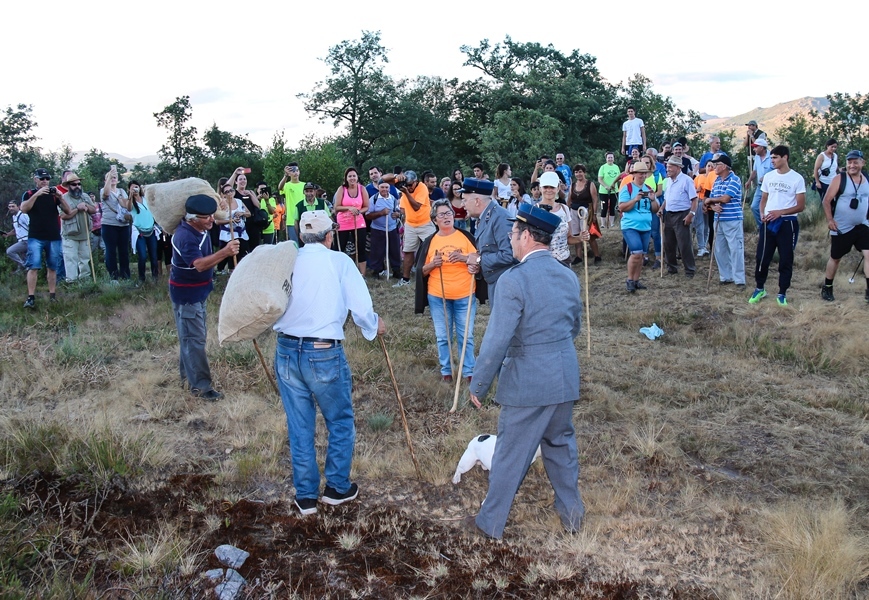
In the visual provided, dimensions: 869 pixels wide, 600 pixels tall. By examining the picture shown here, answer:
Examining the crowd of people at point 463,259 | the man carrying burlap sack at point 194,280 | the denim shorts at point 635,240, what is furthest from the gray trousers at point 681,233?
the man carrying burlap sack at point 194,280

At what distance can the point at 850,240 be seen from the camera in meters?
9.73

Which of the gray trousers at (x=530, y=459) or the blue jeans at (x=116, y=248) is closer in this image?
the gray trousers at (x=530, y=459)

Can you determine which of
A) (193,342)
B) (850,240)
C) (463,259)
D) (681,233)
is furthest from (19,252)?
(850,240)

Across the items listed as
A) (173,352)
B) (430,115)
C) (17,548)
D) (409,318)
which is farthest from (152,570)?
(430,115)

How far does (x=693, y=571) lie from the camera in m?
4.16

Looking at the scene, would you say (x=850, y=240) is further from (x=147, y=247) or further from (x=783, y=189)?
(x=147, y=247)

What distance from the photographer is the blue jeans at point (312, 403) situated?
455 cm

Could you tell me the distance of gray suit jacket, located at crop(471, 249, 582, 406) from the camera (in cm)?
419

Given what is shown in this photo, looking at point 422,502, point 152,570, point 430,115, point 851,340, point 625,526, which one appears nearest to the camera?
point 152,570

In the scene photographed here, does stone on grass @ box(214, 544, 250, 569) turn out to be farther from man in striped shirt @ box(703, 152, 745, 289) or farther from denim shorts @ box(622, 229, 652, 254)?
man in striped shirt @ box(703, 152, 745, 289)

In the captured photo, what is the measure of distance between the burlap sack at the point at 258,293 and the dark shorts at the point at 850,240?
8.26 meters

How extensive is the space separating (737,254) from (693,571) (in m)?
7.93

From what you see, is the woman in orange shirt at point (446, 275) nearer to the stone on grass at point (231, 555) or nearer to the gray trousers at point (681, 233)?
the stone on grass at point (231, 555)

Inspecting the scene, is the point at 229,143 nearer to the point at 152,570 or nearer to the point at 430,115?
the point at 430,115
